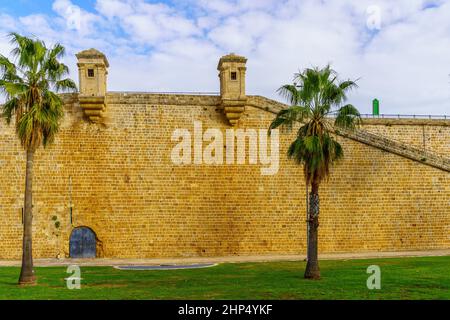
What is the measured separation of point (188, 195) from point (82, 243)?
5958mm

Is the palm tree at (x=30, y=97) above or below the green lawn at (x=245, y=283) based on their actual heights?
above

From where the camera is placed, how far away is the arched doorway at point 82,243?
29.5 meters

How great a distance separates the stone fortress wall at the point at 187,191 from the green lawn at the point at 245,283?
245 inches

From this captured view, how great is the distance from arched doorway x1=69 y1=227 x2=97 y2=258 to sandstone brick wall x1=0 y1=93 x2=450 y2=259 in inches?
12.9

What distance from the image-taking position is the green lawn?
15.2 metres

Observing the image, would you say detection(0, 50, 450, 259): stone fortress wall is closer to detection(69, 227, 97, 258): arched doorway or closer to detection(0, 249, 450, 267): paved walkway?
detection(69, 227, 97, 258): arched doorway

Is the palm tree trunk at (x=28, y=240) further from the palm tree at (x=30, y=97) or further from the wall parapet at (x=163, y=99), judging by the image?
the wall parapet at (x=163, y=99)

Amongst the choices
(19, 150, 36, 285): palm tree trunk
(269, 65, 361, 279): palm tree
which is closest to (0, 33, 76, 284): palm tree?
(19, 150, 36, 285): palm tree trunk

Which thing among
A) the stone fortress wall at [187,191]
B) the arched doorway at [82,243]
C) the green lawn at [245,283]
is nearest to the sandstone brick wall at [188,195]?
the stone fortress wall at [187,191]

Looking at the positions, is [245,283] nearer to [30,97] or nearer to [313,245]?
[313,245]

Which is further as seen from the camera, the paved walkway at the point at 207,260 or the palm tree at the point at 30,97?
the paved walkway at the point at 207,260

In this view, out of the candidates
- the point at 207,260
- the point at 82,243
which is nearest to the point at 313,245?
the point at 207,260
